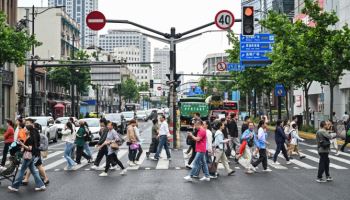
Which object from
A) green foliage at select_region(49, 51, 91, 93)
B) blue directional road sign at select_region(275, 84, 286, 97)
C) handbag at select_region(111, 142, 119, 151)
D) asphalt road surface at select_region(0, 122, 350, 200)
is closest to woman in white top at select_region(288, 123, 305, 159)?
asphalt road surface at select_region(0, 122, 350, 200)

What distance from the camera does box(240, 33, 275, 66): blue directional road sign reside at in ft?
132

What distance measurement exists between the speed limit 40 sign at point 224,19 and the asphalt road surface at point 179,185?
5609 mm

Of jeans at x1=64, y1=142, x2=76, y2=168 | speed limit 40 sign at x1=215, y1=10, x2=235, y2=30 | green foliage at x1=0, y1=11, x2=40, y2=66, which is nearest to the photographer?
jeans at x1=64, y1=142, x2=76, y2=168

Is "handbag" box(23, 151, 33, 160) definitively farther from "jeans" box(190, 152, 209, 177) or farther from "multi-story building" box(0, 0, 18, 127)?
"multi-story building" box(0, 0, 18, 127)

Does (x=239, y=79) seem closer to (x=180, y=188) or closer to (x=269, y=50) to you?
(x=269, y=50)

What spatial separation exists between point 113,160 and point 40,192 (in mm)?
4691

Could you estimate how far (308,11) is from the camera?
36.6 m

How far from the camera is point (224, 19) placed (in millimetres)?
21375

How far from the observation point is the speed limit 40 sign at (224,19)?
21281 mm

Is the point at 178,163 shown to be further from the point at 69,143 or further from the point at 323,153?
the point at 323,153

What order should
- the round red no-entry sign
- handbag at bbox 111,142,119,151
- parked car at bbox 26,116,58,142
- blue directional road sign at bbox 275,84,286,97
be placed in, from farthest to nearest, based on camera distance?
blue directional road sign at bbox 275,84,286,97 → parked car at bbox 26,116,58,142 → the round red no-entry sign → handbag at bbox 111,142,119,151

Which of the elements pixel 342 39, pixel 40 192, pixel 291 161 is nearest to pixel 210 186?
pixel 40 192

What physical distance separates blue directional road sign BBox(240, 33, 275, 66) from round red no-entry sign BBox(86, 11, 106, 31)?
20.4m

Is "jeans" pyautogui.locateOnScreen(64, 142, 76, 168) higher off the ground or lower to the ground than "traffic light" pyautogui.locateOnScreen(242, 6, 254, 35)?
lower
